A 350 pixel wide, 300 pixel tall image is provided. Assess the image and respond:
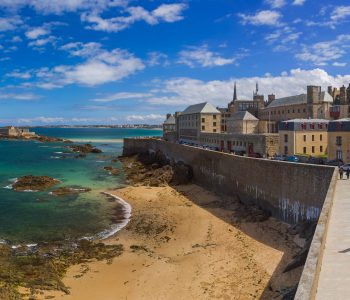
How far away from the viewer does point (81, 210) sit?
2944 cm

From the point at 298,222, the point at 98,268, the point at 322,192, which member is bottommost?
the point at 98,268

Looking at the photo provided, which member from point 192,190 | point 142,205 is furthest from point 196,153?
point 142,205

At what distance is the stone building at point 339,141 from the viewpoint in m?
31.5

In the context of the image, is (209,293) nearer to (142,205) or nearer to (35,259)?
(35,259)

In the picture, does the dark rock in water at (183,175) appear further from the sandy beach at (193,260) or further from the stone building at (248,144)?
the sandy beach at (193,260)

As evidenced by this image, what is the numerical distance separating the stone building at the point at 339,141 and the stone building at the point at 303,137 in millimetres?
5342

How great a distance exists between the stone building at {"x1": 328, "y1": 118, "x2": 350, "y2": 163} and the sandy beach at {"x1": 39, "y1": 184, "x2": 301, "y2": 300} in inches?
399

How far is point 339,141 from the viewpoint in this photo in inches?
1251

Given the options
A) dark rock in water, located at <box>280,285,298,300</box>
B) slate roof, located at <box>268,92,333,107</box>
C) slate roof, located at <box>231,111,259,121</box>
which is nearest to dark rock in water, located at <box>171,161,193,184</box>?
slate roof, located at <box>231,111,259,121</box>

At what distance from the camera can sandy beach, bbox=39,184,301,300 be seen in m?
15.5

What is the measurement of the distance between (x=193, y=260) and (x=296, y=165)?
795 cm

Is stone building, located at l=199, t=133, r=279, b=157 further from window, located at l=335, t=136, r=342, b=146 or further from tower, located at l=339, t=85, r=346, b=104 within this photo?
tower, located at l=339, t=85, r=346, b=104

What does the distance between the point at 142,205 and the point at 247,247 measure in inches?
497

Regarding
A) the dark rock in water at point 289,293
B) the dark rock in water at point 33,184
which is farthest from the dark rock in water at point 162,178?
the dark rock in water at point 289,293
